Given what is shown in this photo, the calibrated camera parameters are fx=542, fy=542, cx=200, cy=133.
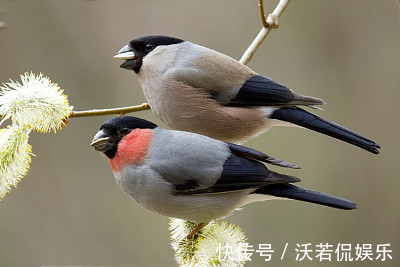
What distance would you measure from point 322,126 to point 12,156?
1473mm

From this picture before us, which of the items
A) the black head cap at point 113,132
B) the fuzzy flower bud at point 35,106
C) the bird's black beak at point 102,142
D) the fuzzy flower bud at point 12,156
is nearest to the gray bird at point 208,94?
the black head cap at point 113,132

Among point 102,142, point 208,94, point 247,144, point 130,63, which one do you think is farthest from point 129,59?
point 247,144

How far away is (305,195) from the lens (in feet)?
7.88

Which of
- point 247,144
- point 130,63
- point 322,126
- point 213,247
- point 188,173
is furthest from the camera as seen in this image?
point 247,144

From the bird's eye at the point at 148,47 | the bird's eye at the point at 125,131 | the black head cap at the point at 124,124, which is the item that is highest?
the bird's eye at the point at 148,47

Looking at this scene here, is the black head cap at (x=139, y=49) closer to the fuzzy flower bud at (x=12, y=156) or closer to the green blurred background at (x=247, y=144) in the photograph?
the fuzzy flower bud at (x=12, y=156)

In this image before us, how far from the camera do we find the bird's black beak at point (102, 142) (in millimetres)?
2391

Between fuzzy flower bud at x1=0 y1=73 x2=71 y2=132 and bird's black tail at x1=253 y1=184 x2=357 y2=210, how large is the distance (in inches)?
37.3

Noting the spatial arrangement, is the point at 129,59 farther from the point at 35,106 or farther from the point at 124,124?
the point at 35,106

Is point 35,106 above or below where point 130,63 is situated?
below

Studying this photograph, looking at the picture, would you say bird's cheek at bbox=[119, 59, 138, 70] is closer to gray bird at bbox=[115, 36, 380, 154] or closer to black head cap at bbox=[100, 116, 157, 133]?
gray bird at bbox=[115, 36, 380, 154]

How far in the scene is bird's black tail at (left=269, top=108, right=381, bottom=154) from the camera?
2.61 meters

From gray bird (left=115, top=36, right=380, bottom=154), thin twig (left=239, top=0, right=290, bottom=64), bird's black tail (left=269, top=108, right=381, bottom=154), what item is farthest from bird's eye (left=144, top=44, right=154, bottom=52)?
bird's black tail (left=269, top=108, right=381, bottom=154)

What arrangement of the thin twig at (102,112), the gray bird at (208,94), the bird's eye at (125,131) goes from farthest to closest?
1. the gray bird at (208,94)
2. the bird's eye at (125,131)
3. the thin twig at (102,112)
